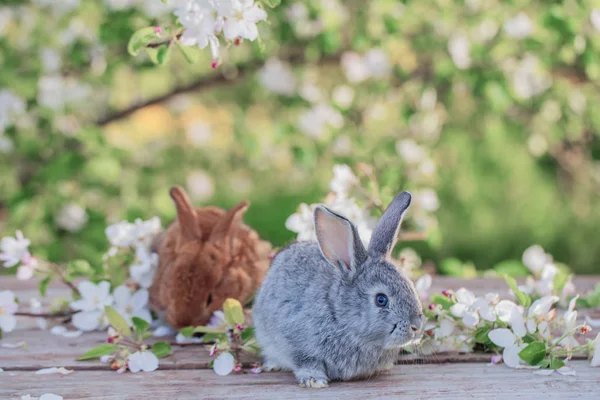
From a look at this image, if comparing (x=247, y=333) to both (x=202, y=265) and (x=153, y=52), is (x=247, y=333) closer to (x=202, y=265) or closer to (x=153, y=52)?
(x=202, y=265)

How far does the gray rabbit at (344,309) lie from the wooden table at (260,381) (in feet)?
0.22

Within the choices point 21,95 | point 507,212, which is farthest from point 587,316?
point 507,212

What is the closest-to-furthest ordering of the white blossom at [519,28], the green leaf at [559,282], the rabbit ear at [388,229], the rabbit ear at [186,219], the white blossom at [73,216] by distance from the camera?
the rabbit ear at [388,229] < the rabbit ear at [186,219] < the green leaf at [559,282] < the white blossom at [519,28] < the white blossom at [73,216]

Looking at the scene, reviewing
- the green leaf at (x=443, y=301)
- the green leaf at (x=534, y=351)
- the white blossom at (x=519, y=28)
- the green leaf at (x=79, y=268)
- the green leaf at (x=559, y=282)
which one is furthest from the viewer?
the white blossom at (x=519, y=28)

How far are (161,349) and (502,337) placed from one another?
1055 millimetres

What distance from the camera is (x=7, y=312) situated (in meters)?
2.67

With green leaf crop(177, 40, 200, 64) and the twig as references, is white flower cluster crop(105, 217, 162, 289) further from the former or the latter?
green leaf crop(177, 40, 200, 64)

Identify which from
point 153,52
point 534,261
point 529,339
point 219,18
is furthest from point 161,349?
point 534,261

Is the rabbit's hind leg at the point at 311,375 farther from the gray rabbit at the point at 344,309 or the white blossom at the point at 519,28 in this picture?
the white blossom at the point at 519,28

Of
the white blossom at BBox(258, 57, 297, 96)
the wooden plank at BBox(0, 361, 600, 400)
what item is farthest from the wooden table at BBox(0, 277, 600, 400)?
the white blossom at BBox(258, 57, 297, 96)

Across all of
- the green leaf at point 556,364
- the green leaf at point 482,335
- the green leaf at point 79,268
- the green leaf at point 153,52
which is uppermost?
the green leaf at point 153,52

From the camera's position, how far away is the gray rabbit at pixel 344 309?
214cm

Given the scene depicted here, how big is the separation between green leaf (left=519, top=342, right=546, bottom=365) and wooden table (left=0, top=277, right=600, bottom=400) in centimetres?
5

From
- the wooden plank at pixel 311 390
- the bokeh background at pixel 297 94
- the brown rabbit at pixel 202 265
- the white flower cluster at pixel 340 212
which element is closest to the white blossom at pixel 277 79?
the bokeh background at pixel 297 94
